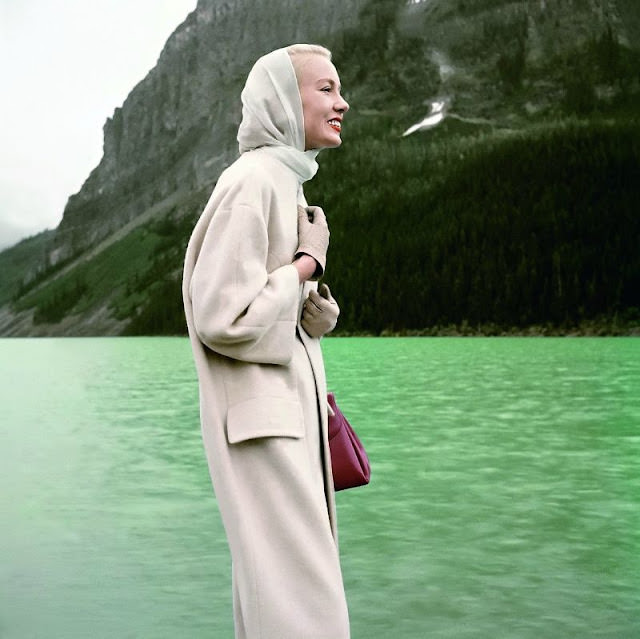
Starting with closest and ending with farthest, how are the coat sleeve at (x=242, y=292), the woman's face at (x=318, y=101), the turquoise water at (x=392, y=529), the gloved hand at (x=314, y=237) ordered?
the coat sleeve at (x=242, y=292) → the gloved hand at (x=314, y=237) → the woman's face at (x=318, y=101) → the turquoise water at (x=392, y=529)

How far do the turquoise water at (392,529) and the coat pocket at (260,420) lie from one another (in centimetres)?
219

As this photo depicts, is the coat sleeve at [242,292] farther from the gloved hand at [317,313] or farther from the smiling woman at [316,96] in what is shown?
the smiling woman at [316,96]

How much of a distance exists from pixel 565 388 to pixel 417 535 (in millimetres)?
14681

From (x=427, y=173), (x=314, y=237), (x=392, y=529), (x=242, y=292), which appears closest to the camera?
(x=242, y=292)

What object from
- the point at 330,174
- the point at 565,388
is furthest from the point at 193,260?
the point at 330,174

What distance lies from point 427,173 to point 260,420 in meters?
128

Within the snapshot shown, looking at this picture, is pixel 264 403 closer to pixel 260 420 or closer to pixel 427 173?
pixel 260 420

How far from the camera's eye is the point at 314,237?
8.76ft

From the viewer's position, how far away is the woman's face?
9.11ft

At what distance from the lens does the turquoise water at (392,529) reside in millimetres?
4754

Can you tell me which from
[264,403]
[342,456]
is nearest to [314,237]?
[264,403]

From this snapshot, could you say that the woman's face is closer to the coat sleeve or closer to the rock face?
the coat sleeve

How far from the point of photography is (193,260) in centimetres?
264

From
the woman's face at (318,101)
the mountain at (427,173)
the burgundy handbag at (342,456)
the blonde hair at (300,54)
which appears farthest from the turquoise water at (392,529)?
the mountain at (427,173)
